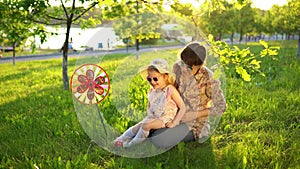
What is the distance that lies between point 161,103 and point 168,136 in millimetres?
368

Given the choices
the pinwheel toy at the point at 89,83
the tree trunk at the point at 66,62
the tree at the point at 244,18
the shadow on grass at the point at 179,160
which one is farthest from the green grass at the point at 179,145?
the tree at the point at 244,18

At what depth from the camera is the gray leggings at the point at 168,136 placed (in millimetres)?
3398

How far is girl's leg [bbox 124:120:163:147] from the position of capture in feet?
11.2

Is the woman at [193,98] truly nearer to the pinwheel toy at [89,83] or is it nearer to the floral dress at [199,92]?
the floral dress at [199,92]

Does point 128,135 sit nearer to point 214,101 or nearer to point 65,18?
point 214,101

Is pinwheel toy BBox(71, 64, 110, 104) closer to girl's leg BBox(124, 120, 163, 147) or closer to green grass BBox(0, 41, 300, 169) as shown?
green grass BBox(0, 41, 300, 169)

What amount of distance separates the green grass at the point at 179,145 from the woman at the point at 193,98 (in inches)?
6.1

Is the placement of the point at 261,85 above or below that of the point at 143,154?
above

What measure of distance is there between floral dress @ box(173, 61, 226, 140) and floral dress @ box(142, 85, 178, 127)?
21cm

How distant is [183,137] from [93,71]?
4.11 ft

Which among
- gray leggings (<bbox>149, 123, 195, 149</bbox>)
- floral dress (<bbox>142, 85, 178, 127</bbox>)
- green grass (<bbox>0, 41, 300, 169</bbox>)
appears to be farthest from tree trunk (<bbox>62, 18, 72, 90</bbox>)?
gray leggings (<bbox>149, 123, 195, 149</bbox>)

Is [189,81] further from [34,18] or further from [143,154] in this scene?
[34,18]

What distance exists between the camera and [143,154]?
3.42 meters

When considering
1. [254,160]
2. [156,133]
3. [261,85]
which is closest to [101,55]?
[156,133]
